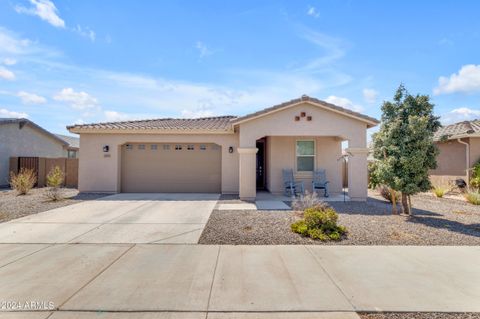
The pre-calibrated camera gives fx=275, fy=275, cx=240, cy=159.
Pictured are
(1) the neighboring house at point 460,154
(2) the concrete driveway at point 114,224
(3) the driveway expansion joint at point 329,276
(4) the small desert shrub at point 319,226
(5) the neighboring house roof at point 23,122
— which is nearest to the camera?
(3) the driveway expansion joint at point 329,276

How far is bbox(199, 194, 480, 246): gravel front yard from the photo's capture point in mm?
6141

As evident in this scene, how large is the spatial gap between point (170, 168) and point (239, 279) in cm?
1041

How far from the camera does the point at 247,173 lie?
11.4 metres

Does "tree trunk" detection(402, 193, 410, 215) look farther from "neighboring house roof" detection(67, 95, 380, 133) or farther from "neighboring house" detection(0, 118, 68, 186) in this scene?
"neighboring house" detection(0, 118, 68, 186)

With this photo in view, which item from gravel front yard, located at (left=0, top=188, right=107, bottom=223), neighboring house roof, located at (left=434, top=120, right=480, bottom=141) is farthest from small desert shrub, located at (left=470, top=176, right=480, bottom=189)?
gravel front yard, located at (left=0, top=188, right=107, bottom=223)

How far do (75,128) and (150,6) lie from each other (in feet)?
23.3

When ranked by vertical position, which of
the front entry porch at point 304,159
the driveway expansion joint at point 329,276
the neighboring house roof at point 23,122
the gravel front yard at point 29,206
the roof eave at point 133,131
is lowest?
the driveway expansion joint at point 329,276

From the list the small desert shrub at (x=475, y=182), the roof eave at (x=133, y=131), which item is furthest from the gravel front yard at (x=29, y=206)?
the small desert shrub at (x=475, y=182)

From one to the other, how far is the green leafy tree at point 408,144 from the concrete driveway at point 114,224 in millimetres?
5766

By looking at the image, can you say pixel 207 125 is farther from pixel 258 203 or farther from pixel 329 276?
pixel 329 276

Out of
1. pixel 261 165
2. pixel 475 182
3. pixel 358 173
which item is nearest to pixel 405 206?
pixel 358 173

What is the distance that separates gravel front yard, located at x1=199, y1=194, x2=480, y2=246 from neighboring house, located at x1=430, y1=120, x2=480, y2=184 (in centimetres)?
581

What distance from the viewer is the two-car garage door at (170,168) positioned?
1384 centimetres

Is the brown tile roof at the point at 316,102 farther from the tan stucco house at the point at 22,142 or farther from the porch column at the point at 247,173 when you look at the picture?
the tan stucco house at the point at 22,142
